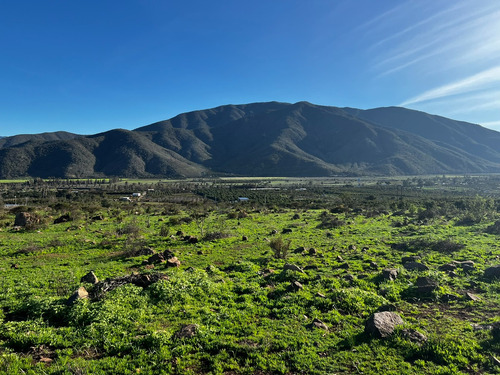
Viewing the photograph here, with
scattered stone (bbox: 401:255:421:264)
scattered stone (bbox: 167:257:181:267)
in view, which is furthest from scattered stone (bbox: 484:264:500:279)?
scattered stone (bbox: 167:257:181:267)

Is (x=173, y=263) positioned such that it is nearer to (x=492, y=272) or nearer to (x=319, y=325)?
(x=319, y=325)

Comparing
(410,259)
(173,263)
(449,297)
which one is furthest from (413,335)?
(173,263)

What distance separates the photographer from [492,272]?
13.1 meters

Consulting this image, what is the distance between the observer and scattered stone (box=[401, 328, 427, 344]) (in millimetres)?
7772

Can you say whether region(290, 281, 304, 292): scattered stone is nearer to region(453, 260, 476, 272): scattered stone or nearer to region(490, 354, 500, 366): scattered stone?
region(490, 354, 500, 366): scattered stone

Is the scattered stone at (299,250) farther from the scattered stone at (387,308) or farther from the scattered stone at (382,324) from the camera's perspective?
the scattered stone at (382,324)

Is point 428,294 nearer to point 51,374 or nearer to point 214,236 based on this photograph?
point 51,374

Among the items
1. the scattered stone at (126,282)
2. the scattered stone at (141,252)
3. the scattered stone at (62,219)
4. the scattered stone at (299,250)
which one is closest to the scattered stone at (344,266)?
the scattered stone at (299,250)

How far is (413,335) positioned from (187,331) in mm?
6700

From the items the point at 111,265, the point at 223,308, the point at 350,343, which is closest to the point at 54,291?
the point at 111,265

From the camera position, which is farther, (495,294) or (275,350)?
(495,294)

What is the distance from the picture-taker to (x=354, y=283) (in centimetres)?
1240

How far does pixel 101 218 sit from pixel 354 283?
32.0 meters

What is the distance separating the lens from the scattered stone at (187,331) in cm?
769
